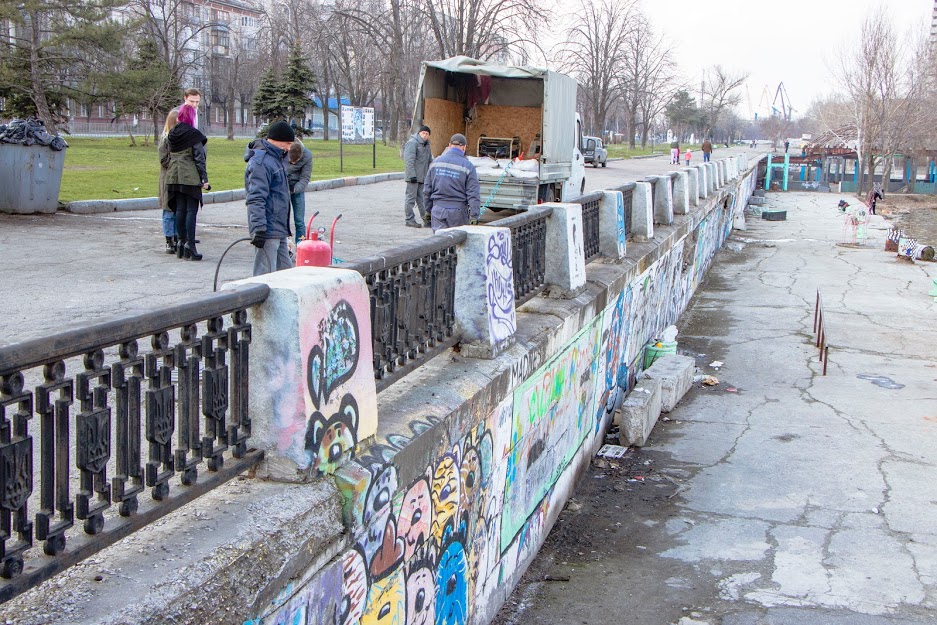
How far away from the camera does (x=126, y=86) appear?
69.6ft

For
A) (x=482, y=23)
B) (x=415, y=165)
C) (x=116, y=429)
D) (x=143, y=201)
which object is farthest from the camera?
(x=482, y=23)

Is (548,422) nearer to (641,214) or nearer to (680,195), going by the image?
(641,214)

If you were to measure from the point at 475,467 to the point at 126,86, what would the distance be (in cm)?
1899

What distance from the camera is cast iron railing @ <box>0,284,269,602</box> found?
2279 mm

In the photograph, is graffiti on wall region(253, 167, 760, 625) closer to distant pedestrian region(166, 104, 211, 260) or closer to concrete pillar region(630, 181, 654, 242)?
concrete pillar region(630, 181, 654, 242)

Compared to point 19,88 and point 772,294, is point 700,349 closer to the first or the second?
point 772,294

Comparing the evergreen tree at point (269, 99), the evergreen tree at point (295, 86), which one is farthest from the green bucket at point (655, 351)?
the evergreen tree at point (269, 99)

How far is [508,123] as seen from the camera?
66.2 feet

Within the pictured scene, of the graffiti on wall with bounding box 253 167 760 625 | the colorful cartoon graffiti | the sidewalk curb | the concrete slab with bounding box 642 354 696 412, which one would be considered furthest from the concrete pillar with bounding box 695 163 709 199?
the colorful cartoon graffiti

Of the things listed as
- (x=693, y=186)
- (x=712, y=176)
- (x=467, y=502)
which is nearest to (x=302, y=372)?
(x=467, y=502)

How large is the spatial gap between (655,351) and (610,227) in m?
2.62

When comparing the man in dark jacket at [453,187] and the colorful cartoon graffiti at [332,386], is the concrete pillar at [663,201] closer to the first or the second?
the man in dark jacket at [453,187]

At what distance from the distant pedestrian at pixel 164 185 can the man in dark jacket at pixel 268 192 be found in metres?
2.68

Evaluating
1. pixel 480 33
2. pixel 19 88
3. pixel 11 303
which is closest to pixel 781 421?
pixel 11 303
